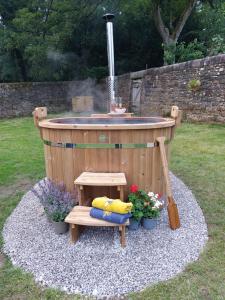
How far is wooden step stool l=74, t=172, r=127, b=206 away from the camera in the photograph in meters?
2.33

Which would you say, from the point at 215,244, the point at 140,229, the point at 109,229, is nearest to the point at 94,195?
the point at 109,229

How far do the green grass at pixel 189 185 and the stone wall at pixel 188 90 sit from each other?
21.8 inches

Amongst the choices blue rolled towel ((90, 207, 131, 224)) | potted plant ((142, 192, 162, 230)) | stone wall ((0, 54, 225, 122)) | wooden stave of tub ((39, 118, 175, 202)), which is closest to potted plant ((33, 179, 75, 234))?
wooden stave of tub ((39, 118, 175, 202))

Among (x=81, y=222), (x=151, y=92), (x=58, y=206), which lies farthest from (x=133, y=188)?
(x=151, y=92)

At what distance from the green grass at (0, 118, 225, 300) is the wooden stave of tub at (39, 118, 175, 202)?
2.75ft

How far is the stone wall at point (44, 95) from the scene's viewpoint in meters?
12.7

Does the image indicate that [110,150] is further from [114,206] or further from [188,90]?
[188,90]

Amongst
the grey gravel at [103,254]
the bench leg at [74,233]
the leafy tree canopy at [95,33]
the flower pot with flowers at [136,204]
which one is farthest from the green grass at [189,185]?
the leafy tree canopy at [95,33]

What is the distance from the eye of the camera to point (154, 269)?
1.99 m

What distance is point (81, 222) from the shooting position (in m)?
2.19

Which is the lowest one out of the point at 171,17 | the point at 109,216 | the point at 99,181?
the point at 109,216

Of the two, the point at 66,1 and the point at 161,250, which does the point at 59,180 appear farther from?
the point at 66,1

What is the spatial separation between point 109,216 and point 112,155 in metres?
0.65

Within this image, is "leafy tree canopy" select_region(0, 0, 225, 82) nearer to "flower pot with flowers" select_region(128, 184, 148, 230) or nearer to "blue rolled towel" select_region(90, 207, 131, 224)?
"flower pot with flowers" select_region(128, 184, 148, 230)
